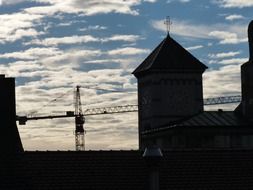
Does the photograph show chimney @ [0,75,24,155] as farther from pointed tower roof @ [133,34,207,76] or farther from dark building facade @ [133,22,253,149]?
pointed tower roof @ [133,34,207,76]

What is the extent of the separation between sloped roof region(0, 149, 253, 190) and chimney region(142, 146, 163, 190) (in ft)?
13.3

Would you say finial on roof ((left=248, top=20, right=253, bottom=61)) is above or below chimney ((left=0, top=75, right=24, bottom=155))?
above

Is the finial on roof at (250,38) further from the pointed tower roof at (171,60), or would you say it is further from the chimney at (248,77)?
the pointed tower roof at (171,60)

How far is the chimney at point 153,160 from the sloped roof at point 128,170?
4.07m

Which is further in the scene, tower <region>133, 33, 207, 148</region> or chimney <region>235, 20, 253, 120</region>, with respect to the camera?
tower <region>133, 33, 207, 148</region>

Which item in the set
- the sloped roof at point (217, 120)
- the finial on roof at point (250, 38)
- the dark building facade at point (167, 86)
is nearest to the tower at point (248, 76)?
the finial on roof at point (250, 38)

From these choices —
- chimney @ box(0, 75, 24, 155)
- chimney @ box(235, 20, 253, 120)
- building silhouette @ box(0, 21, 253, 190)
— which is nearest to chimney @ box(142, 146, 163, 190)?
building silhouette @ box(0, 21, 253, 190)

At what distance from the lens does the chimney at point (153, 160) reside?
30.3 meters

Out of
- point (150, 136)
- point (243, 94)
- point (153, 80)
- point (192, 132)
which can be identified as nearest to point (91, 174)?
point (243, 94)

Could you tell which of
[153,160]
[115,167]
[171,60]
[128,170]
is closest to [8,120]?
[115,167]

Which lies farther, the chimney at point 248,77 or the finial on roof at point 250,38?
the chimney at point 248,77

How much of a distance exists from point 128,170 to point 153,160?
18.5 feet

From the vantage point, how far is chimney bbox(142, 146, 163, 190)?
99.5ft

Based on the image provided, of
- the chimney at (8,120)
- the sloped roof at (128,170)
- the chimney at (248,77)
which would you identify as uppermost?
the chimney at (248,77)
